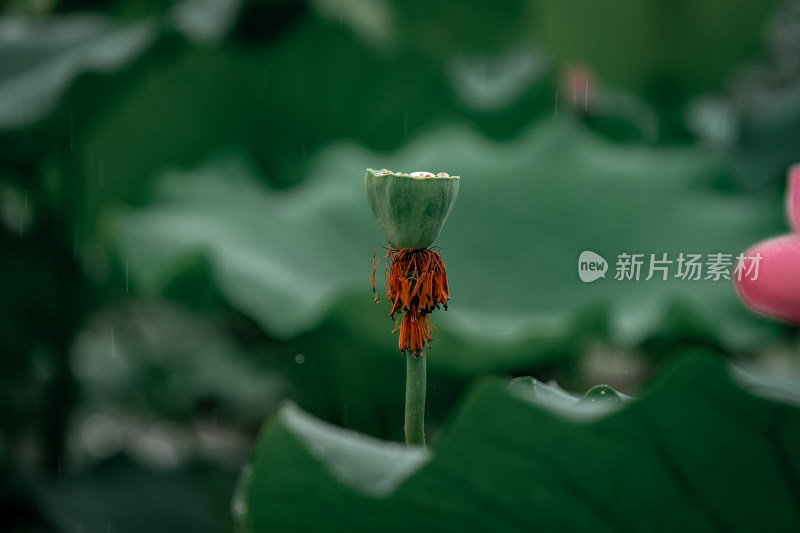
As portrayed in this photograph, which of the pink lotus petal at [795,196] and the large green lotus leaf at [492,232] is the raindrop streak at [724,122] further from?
the pink lotus petal at [795,196]

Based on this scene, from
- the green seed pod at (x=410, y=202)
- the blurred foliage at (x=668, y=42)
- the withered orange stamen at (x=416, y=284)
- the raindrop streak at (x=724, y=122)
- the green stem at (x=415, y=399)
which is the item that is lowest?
the green stem at (x=415, y=399)

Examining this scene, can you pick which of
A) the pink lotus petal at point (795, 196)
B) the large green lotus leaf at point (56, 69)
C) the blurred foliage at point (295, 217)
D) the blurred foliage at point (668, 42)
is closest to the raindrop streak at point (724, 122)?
the blurred foliage at point (295, 217)

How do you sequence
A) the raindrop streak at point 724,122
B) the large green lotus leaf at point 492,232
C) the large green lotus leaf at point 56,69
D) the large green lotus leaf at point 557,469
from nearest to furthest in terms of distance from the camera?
the large green lotus leaf at point 557,469 < the large green lotus leaf at point 492,232 < the large green lotus leaf at point 56,69 < the raindrop streak at point 724,122

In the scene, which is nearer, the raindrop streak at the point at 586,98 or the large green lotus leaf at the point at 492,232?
the large green lotus leaf at the point at 492,232

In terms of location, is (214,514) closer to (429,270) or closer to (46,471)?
(46,471)

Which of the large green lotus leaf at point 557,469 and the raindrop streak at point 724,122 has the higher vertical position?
the raindrop streak at point 724,122

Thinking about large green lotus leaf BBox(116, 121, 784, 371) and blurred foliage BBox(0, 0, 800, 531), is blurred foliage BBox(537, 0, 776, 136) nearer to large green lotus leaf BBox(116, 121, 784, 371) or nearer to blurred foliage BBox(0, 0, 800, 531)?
blurred foliage BBox(0, 0, 800, 531)

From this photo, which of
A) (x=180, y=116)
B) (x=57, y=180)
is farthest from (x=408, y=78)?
(x=57, y=180)

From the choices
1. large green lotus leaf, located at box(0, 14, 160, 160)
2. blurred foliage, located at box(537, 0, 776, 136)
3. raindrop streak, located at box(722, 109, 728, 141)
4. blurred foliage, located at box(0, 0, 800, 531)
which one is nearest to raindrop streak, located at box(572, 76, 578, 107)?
blurred foliage, located at box(0, 0, 800, 531)
